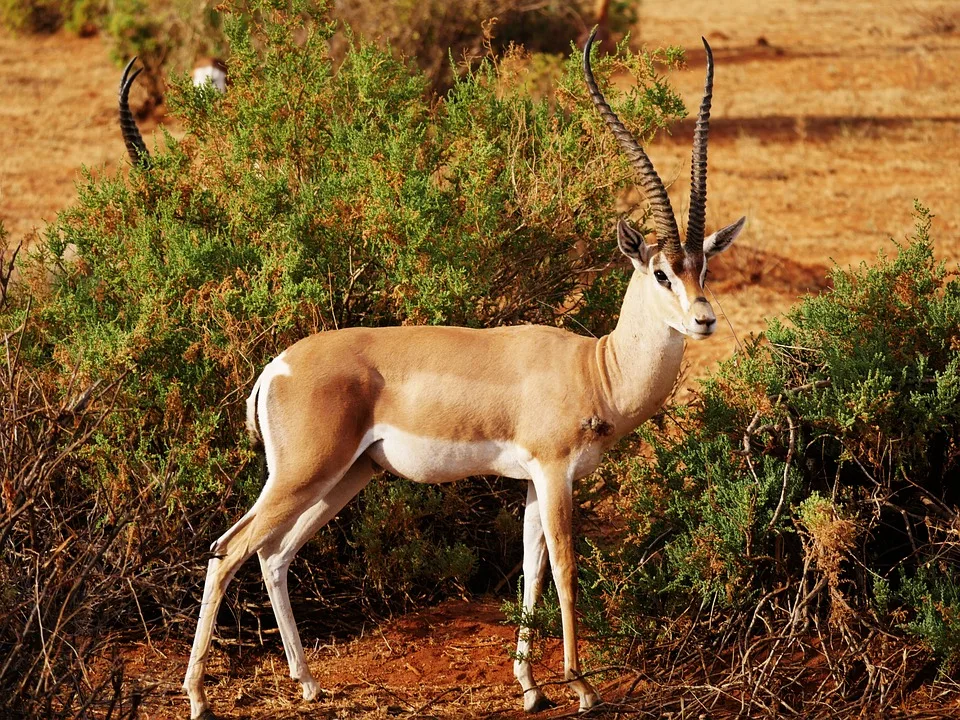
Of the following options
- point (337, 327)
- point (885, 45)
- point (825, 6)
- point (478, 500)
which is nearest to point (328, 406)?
point (337, 327)

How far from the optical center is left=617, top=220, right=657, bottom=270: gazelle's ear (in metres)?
5.11

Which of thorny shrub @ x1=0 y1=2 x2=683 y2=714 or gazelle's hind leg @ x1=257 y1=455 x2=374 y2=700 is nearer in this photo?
gazelle's hind leg @ x1=257 y1=455 x2=374 y2=700

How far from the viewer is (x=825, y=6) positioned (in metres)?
28.2

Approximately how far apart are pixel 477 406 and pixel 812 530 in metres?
1.38

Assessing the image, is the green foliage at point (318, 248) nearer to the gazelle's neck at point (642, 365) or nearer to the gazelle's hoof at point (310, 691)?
the gazelle's hoof at point (310, 691)

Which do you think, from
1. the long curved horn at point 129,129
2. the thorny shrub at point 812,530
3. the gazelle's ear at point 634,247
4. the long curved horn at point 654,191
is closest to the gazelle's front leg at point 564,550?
the thorny shrub at point 812,530

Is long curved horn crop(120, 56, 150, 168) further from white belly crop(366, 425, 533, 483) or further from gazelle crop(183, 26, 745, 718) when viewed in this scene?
white belly crop(366, 425, 533, 483)

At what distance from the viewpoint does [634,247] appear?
5160 mm

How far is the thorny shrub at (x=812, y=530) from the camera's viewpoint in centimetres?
493

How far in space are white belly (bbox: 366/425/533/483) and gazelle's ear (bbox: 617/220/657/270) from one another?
90cm

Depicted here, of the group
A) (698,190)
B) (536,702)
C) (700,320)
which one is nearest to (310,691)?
(536,702)

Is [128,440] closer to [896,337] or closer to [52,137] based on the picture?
[896,337]

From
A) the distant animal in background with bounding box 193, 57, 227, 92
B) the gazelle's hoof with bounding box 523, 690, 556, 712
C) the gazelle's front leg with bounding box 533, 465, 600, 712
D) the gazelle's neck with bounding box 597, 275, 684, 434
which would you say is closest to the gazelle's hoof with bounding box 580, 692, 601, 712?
the gazelle's front leg with bounding box 533, 465, 600, 712

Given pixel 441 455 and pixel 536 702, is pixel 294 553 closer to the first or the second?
pixel 441 455
